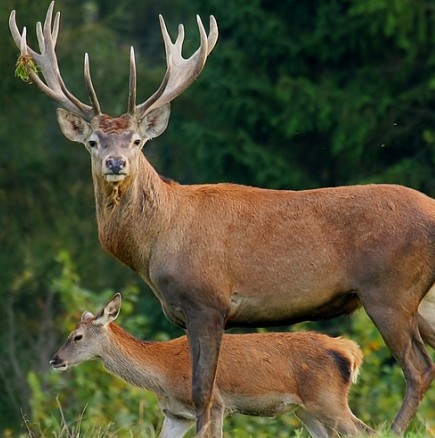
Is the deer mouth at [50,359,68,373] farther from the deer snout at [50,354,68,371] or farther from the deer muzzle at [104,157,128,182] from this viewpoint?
the deer muzzle at [104,157,128,182]

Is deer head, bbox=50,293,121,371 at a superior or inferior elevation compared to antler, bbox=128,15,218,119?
inferior

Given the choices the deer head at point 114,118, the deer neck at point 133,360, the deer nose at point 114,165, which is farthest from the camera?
the deer neck at point 133,360

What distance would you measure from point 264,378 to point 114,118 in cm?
234

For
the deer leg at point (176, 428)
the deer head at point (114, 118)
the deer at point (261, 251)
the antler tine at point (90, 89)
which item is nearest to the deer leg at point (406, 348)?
the deer at point (261, 251)

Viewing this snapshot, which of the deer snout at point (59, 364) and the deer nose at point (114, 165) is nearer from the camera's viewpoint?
the deer nose at point (114, 165)

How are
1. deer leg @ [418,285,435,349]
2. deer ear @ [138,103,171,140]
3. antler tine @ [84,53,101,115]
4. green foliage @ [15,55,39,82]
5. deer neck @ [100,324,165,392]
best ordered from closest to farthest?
1. antler tine @ [84,53,101,115]
2. deer leg @ [418,285,435,349]
3. deer ear @ [138,103,171,140]
4. green foliage @ [15,55,39,82]
5. deer neck @ [100,324,165,392]

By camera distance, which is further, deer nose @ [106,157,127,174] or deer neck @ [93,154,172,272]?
deer neck @ [93,154,172,272]

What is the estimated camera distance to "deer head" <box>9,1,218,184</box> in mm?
11367

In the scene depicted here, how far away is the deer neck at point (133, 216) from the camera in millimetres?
11555

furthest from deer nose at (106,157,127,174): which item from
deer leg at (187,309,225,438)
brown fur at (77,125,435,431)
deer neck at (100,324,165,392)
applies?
deer neck at (100,324,165,392)

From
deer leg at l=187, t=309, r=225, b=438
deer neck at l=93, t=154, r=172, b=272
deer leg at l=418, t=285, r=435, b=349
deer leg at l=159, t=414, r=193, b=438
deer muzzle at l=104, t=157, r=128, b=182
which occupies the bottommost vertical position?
deer leg at l=159, t=414, r=193, b=438

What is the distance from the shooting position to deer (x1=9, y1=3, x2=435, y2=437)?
11242 mm

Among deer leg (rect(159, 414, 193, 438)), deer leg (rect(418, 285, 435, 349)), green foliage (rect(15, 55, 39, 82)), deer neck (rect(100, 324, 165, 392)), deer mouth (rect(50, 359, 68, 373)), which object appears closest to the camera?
deer leg (rect(418, 285, 435, 349))

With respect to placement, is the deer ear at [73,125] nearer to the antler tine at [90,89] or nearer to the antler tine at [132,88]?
the antler tine at [90,89]
